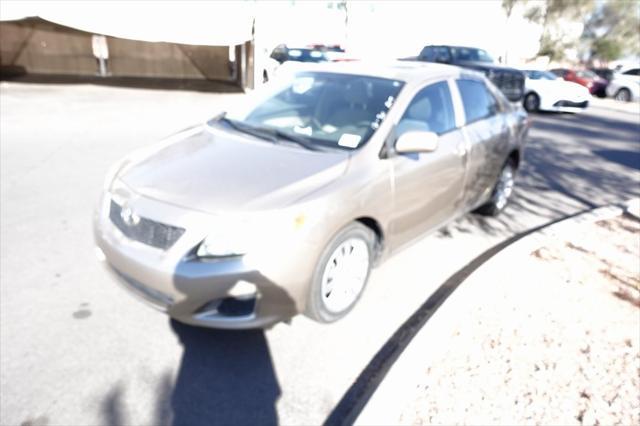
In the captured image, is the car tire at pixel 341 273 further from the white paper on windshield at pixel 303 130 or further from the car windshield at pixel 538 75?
the car windshield at pixel 538 75

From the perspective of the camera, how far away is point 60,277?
3434 millimetres

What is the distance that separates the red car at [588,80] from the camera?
67.6ft

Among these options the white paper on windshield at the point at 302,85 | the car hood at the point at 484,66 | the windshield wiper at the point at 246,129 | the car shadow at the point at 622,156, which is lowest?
the car shadow at the point at 622,156

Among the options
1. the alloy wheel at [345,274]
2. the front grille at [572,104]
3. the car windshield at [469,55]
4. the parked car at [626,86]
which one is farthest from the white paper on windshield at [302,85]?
the parked car at [626,86]

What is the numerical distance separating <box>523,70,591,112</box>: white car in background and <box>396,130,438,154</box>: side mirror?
12.8m

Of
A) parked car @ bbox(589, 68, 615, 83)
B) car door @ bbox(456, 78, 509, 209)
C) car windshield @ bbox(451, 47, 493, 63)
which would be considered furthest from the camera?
parked car @ bbox(589, 68, 615, 83)

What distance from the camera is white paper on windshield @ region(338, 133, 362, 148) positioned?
310 centimetres

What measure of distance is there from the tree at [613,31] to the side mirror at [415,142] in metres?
47.2

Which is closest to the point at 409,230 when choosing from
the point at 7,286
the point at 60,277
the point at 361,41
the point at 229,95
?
the point at 60,277

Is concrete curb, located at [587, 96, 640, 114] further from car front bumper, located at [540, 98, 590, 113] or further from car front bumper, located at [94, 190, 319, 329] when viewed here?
car front bumper, located at [94, 190, 319, 329]

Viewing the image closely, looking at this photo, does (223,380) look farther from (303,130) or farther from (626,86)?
(626,86)

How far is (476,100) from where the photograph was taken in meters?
4.36

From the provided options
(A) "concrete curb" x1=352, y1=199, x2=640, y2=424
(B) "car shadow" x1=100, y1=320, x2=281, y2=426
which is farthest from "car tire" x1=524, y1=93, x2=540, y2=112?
(B) "car shadow" x1=100, y1=320, x2=281, y2=426

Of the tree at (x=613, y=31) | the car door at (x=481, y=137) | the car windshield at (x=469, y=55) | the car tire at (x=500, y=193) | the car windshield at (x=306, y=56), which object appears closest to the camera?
the car door at (x=481, y=137)
